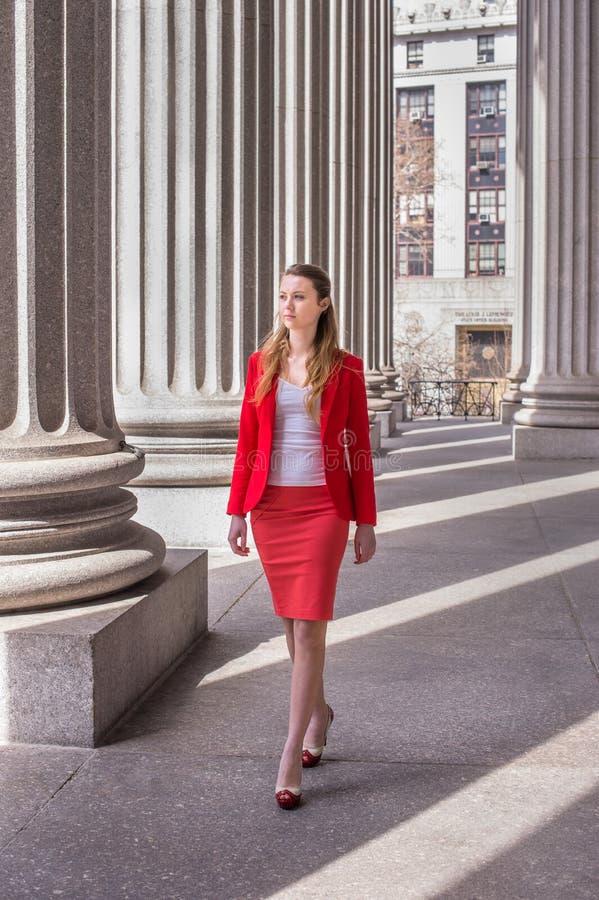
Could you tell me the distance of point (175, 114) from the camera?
12258mm

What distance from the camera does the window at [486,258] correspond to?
8825 cm

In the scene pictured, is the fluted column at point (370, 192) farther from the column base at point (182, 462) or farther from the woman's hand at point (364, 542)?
the woman's hand at point (364, 542)

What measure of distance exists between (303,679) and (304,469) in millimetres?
1077

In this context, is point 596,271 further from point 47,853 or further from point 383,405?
point 47,853

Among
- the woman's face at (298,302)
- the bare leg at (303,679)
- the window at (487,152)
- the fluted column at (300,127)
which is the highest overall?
the window at (487,152)

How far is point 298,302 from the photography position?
5.70m

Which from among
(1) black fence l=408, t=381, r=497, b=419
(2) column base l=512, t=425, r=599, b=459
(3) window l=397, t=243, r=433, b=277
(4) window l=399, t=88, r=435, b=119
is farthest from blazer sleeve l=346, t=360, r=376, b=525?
(4) window l=399, t=88, r=435, b=119

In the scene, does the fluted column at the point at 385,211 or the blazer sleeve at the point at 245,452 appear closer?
the blazer sleeve at the point at 245,452

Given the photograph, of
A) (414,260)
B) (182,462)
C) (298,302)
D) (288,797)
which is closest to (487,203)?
(414,260)

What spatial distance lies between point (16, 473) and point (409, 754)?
289 centimetres

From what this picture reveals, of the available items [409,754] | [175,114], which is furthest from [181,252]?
[409,754]

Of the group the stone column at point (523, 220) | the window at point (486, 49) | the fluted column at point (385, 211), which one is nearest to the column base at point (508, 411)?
the stone column at point (523, 220)

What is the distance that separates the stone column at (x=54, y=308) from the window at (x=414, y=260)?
81.7 metres

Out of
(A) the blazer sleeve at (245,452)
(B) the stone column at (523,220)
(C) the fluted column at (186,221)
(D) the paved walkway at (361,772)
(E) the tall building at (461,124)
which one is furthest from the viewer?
(E) the tall building at (461,124)
